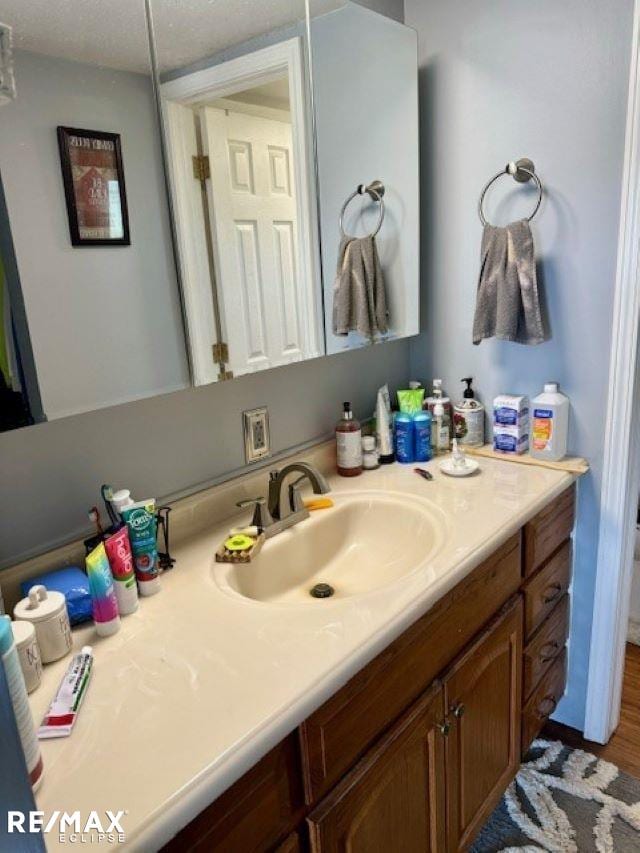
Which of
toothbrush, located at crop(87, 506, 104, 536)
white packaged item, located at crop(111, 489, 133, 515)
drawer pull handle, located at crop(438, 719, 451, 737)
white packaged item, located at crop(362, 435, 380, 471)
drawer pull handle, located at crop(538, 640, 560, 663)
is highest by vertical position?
white packaged item, located at crop(111, 489, 133, 515)

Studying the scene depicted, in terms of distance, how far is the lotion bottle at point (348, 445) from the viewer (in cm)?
158

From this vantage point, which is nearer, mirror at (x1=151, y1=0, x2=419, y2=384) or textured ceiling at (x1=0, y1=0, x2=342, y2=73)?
textured ceiling at (x1=0, y1=0, x2=342, y2=73)

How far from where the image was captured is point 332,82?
4.73ft

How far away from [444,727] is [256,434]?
73cm

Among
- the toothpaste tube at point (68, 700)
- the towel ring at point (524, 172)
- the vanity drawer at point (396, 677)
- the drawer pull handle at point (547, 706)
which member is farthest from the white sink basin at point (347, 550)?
the towel ring at point (524, 172)

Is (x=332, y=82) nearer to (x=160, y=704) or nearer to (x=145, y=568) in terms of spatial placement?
(x=145, y=568)

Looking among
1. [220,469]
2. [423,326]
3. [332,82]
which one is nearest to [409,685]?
[220,469]

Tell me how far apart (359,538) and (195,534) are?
393 millimetres

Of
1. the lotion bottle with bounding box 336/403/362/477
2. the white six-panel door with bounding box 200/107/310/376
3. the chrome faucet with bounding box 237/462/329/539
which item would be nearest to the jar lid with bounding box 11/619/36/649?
the chrome faucet with bounding box 237/462/329/539

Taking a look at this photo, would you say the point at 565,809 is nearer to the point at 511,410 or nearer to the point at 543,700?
the point at 543,700

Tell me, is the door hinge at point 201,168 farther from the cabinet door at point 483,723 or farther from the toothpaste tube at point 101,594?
the cabinet door at point 483,723

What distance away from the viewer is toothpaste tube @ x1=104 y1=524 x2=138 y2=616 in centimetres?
101

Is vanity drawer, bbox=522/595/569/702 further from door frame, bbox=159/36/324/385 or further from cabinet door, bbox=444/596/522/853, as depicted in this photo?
door frame, bbox=159/36/324/385

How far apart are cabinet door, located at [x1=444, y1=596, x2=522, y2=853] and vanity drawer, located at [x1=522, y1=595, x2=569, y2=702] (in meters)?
0.06
